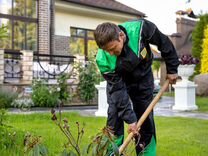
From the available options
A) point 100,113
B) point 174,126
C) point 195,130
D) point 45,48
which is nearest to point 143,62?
point 195,130

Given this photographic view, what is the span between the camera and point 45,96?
393 inches

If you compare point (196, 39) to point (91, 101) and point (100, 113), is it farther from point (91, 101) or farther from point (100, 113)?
point (100, 113)

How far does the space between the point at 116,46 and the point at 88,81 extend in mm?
8404

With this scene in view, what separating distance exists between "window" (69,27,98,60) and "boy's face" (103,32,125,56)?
14243 millimetres

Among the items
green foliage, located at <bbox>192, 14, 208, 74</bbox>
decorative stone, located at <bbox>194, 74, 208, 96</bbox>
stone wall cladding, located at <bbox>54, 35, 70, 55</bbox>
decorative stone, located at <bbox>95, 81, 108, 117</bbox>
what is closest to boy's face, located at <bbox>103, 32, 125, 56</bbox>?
decorative stone, located at <bbox>95, 81, 108, 117</bbox>

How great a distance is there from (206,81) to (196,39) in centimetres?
334

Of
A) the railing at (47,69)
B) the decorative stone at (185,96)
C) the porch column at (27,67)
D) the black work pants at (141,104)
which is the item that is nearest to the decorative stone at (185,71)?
the decorative stone at (185,96)

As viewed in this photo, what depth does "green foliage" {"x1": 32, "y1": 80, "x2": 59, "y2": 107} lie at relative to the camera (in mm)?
9945

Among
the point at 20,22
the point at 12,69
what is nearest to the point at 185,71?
the point at 12,69

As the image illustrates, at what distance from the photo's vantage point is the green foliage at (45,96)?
9.95 metres

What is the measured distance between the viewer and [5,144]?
4.12 meters

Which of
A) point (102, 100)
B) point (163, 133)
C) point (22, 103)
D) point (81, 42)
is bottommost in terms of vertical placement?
point (163, 133)

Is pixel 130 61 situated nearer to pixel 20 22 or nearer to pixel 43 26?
pixel 20 22

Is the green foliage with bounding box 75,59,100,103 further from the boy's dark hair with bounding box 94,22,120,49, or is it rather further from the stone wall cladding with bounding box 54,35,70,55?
the boy's dark hair with bounding box 94,22,120,49
